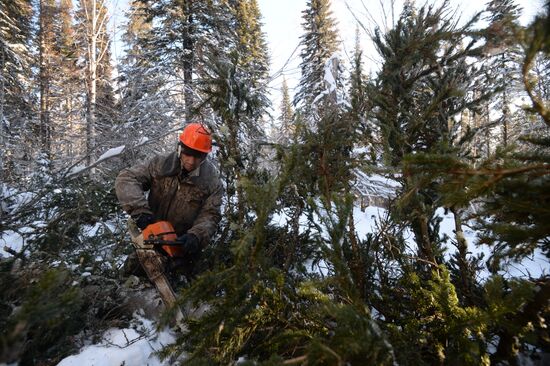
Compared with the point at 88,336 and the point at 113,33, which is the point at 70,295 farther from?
the point at 113,33

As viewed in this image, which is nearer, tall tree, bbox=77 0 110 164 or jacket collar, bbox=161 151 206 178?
jacket collar, bbox=161 151 206 178

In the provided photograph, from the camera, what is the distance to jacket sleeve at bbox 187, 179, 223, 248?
3.60m

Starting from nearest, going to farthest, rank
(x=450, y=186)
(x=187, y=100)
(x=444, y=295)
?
(x=450, y=186)
(x=444, y=295)
(x=187, y=100)

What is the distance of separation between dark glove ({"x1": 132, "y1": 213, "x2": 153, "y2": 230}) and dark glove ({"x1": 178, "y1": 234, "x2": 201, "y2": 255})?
455 mm

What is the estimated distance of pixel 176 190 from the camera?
3.98 m

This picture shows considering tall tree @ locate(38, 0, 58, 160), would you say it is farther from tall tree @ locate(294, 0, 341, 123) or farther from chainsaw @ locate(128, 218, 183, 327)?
chainsaw @ locate(128, 218, 183, 327)

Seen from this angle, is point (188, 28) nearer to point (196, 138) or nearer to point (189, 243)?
point (196, 138)

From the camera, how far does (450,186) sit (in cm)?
137

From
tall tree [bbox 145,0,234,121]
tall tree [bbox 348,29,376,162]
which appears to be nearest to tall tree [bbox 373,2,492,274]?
tall tree [bbox 348,29,376,162]

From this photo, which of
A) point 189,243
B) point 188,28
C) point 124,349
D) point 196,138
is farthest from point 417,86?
point 188,28

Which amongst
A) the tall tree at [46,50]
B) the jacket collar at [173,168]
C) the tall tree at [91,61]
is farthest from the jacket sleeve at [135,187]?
the tall tree at [46,50]

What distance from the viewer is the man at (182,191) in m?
3.57

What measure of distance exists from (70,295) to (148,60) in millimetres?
11411

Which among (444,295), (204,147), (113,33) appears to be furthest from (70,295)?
(113,33)
